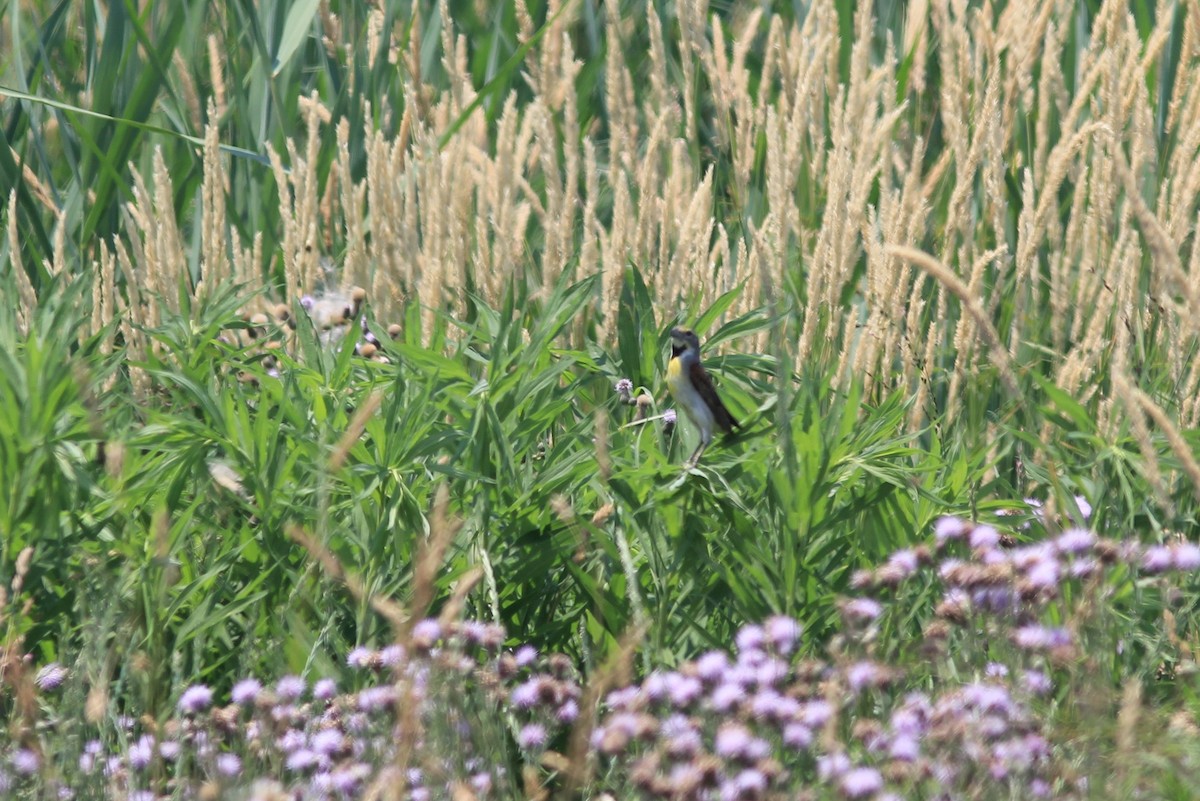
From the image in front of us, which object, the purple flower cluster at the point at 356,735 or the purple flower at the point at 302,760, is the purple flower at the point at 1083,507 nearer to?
the purple flower cluster at the point at 356,735

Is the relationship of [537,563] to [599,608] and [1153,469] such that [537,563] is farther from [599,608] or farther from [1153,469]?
[1153,469]

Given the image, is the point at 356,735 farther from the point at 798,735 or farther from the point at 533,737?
the point at 798,735

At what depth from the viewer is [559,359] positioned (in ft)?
11.6

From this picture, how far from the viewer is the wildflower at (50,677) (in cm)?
275

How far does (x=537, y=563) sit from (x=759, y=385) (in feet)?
2.64

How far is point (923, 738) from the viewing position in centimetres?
225

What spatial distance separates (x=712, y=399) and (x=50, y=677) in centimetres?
135

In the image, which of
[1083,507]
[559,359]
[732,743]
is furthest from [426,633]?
[1083,507]

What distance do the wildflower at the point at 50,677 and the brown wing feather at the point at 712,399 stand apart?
4.32ft

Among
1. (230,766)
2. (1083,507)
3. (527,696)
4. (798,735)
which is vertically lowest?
(1083,507)

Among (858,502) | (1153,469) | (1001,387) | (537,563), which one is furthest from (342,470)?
(1001,387)

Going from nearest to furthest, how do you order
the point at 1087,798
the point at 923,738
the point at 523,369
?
the point at 1087,798, the point at 923,738, the point at 523,369

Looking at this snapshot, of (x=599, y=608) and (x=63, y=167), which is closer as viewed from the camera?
(x=599, y=608)

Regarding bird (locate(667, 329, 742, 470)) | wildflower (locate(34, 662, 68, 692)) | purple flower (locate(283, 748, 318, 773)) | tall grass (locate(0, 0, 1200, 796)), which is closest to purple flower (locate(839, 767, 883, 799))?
tall grass (locate(0, 0, 1200, 796))
